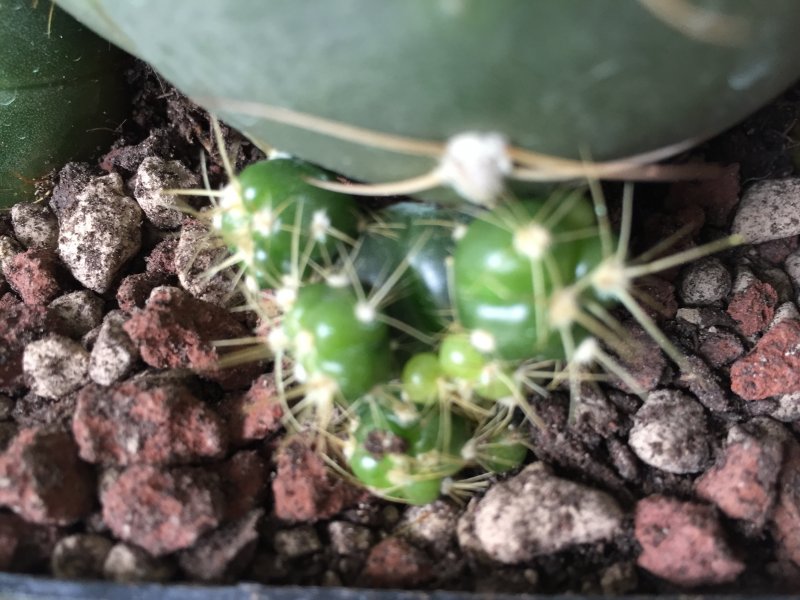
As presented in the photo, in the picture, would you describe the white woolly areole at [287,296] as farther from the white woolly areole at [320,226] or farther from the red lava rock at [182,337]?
the red lava rock at [182,337]

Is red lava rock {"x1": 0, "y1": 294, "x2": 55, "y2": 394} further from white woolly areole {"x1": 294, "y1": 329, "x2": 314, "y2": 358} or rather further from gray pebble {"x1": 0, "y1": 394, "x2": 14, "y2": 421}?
white woolly areole {"x1": 294, "y1": 329, "x2": 314, "y2": 358}

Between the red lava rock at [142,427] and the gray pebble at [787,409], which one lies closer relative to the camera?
the red lava rock at [142,427]

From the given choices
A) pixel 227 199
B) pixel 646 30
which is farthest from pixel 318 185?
→ pixel 646 30

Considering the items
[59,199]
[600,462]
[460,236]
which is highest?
[59,199]

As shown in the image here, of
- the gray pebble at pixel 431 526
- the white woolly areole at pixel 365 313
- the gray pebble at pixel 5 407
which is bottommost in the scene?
the gray pebble at pixel 431 526

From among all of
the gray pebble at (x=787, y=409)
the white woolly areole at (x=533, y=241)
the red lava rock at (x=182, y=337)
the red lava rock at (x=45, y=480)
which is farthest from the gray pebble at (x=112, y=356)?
the gray pebble at (x=787, y=409)

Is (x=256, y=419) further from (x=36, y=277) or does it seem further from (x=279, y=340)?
(x=36, y=277)

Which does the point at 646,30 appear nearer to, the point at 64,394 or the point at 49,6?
the point at 64,394

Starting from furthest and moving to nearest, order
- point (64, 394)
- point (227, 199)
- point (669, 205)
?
point (669, 205)
point (64, 394)
point (227, 199)
